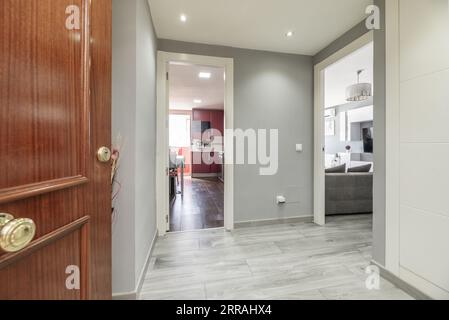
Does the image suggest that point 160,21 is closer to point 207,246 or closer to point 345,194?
point 207,246

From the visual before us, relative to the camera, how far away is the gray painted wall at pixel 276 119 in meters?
2.75

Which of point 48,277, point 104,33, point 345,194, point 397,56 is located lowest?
point 345,194

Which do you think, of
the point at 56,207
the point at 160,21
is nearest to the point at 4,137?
the point at 56,207

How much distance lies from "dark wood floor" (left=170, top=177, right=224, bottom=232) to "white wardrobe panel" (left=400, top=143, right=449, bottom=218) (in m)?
2.09

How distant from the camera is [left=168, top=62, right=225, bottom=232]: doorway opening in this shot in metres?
3.36

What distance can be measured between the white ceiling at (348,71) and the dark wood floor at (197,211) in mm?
2783

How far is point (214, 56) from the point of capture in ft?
8.64

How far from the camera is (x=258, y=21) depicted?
217 cm

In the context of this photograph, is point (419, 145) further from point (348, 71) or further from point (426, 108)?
point (348, 71)

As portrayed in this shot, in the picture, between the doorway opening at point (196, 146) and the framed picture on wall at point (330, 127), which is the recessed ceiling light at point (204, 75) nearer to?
the doorway opening at point (196, 146)

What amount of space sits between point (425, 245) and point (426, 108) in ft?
3.12

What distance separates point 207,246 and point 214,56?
2.35 meters

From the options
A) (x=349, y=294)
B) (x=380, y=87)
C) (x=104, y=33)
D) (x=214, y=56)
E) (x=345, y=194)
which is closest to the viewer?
(x=104, y=33)
